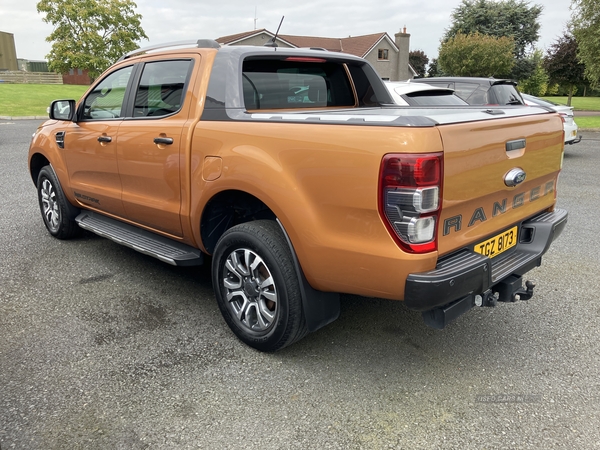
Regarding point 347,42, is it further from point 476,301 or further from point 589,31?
point 476,301

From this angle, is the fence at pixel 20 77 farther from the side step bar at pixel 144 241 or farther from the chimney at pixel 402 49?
the side step bar at pixel 144 241

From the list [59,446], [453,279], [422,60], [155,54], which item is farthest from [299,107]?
[422,60]

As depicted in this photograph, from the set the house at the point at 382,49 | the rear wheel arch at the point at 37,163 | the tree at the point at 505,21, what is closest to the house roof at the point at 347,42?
the house at the point at 382,49

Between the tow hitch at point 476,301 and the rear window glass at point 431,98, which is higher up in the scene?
the rear window glass at point 431,98

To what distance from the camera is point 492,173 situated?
267 centimetres

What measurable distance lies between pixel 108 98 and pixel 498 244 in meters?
3.36

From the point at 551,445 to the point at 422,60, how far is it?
6538cm

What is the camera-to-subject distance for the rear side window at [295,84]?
3551 mm

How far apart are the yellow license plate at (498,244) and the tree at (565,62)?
31559 mm

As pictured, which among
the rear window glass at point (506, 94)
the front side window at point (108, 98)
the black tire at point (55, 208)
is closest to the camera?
the front side window at point (108, 98)

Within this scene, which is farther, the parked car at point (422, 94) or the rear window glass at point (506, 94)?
the rear window glass at point (506, 94)

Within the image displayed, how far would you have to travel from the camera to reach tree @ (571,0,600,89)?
20578 mm

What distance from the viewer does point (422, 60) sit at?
6253cm

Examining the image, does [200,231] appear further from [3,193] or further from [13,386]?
[3,193]
